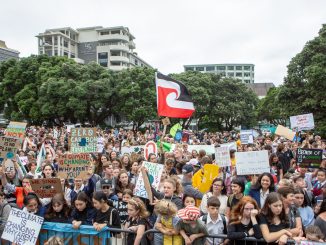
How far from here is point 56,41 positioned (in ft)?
273

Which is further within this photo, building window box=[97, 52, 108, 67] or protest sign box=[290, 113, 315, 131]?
building window box=[97, 52, 108, 67]

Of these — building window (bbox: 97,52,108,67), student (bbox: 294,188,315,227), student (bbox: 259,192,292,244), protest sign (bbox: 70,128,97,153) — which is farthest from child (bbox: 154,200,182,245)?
building window (bbox: 97,52,108,67)

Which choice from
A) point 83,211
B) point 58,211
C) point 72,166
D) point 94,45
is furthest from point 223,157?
point 94,45

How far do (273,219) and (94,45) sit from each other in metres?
85.6

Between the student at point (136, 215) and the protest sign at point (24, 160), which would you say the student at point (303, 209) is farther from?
the protest sign at point (24, 160)

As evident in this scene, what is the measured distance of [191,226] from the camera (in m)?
4.92

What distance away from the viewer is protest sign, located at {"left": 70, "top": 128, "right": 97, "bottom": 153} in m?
9.41

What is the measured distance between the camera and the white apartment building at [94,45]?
269 ft

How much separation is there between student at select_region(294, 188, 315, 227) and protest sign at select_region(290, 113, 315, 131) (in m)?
12.1

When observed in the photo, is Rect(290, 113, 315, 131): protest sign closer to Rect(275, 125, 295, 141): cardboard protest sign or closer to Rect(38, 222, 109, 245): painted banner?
Rect(275, 125, 295, 141): cardboard protest sign

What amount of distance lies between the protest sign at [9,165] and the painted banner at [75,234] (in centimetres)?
237

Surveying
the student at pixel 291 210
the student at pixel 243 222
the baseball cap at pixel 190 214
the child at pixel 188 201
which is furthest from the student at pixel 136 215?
the student at pixel 291 210

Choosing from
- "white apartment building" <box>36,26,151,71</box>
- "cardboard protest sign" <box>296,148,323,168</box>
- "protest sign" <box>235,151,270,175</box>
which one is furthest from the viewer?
"white apartment building" <box>36,26,151,71</box>

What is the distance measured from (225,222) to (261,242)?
72 cm
